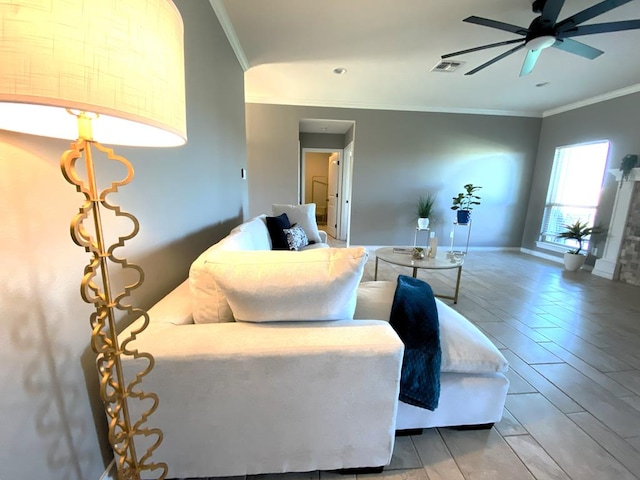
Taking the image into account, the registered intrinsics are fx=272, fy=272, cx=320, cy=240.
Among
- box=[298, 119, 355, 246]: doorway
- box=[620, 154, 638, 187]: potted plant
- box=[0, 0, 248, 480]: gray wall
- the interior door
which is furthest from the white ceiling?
box=[0, 0, 248, 480]: gray wall

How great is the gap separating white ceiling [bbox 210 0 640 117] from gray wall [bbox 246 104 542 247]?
0.81 ft

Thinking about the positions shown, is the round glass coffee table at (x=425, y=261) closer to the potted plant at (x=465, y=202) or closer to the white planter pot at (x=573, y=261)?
the potted plant at (x=465, y=202)

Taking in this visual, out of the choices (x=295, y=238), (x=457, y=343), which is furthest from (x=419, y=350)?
(x=295, y=238)

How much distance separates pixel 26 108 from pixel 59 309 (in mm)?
560

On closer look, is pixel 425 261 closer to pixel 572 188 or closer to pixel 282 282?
pixel 282 282

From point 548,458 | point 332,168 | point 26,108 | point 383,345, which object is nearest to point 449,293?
point 548,458

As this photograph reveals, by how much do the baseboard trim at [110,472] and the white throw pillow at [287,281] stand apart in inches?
29.2

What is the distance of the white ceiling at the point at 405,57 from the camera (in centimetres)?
229

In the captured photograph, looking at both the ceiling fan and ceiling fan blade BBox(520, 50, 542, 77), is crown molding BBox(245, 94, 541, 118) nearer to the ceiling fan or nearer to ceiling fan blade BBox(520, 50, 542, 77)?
ceiling fan blade BBox(520, 50, 542, 77)

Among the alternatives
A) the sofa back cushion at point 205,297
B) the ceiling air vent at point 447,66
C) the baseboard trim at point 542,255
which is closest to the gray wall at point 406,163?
the baseboard trim at point 542,255

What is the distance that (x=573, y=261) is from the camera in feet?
13.7

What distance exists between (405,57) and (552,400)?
11.1 ft

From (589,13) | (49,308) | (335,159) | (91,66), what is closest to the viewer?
(91,66)

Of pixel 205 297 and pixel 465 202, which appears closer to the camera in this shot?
pixel 205 297
